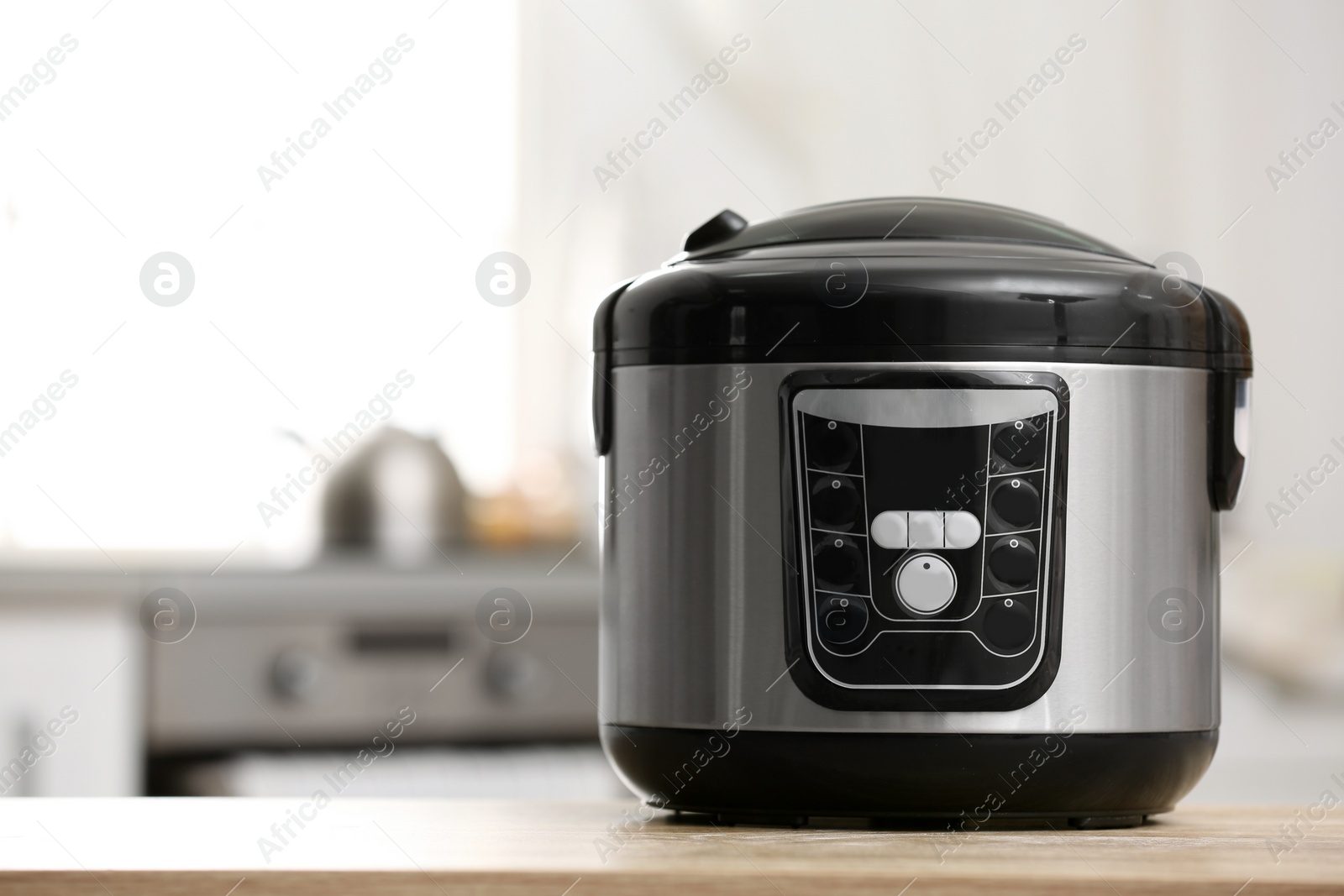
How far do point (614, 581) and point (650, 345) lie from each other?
0.10 meters

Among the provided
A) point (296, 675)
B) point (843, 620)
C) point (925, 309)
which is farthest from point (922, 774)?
point (296, 675)

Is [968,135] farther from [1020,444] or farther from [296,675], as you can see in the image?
[1020,444]

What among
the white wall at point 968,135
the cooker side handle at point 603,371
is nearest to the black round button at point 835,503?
the cooker side handle at point 603,371

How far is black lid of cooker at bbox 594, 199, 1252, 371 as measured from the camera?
53 cm

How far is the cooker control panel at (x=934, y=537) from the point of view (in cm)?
53

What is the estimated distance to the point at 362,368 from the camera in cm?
254

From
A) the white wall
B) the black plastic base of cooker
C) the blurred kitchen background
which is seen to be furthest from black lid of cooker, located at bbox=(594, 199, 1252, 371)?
the white wall

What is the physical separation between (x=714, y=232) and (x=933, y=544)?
7.5 inches

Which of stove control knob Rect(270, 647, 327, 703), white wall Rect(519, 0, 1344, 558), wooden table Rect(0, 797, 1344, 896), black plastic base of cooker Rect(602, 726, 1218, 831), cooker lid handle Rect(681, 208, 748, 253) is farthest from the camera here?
white wall Rect(519, 0, 1344, 558)

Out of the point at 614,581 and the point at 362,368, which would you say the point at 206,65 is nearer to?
the point at 362,368

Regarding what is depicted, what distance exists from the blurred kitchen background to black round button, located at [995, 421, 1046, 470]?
4.48 ft

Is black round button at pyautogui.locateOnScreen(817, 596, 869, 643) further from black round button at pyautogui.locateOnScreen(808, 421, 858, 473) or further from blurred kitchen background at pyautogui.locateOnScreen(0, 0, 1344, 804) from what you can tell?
blurred kitchen background at pyautogui.locateOnScreen(0, 0, 1344, 804)

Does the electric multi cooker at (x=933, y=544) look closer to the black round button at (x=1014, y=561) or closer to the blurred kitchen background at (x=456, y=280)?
the black round button at (x=1014, y=561)

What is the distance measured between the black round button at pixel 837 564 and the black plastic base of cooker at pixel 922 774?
6 centimetres
